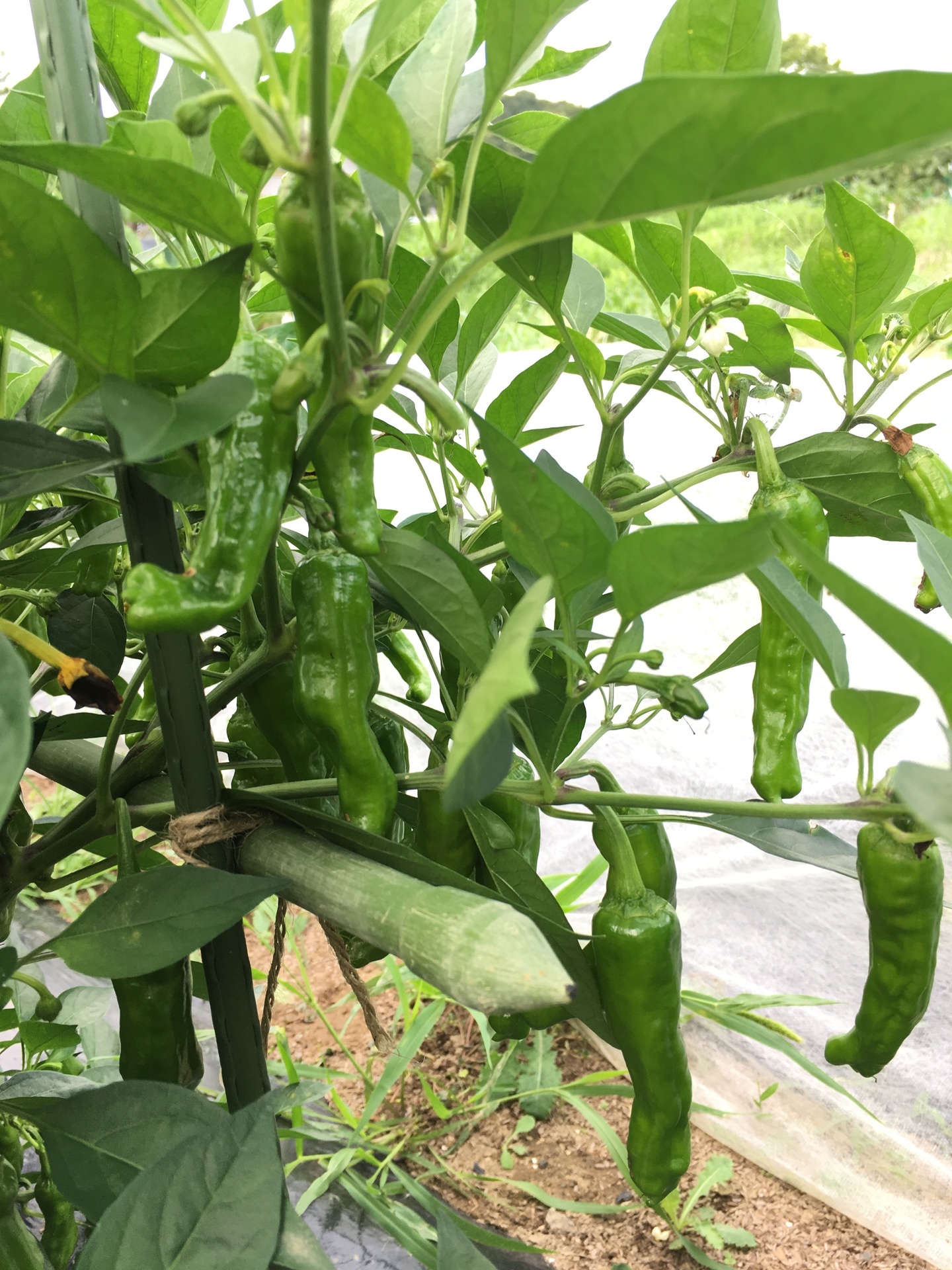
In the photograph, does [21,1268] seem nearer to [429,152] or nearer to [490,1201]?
[429,152]

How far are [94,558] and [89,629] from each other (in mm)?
45

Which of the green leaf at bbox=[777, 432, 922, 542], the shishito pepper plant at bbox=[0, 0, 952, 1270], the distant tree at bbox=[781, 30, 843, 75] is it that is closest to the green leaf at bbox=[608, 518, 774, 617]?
the shishito pepper plant at bbox=[0, 0, 952, 1270]

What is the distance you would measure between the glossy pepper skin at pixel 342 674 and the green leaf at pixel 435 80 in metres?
0.15

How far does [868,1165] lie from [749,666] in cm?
75

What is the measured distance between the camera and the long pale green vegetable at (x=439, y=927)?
0.26 meters

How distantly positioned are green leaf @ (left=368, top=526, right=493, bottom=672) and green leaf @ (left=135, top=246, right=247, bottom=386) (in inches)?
3.3

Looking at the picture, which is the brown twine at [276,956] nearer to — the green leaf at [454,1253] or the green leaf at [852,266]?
the green leaf at [454,1253]

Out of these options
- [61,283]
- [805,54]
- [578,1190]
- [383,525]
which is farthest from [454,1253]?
[805,54]

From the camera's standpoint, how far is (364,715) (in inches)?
16.1

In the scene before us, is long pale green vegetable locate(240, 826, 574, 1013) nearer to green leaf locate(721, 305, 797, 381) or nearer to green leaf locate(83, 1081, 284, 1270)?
green leaf locate(83, 1081, 284, 1270)

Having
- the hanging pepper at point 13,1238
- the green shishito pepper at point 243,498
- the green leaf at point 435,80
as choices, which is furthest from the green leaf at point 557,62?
the hanging pepper at point 13,1238

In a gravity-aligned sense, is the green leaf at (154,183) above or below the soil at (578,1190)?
above

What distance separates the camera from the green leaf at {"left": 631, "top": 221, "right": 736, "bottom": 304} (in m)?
0.47

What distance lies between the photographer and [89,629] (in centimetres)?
54
